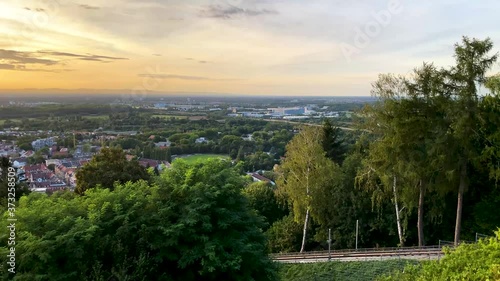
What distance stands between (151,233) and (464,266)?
283 inches

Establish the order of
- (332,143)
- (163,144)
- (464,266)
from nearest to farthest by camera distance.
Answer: (464,266) → (332,143) → (163,144)

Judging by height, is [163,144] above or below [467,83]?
below

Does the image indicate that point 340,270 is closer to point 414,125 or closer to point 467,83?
point 414,125

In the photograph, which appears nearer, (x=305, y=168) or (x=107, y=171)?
(x=107, y=171)

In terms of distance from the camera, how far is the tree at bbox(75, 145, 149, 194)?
16750mm

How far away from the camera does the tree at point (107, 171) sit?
16.8 m

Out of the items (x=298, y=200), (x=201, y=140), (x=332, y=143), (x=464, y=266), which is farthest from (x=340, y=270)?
(x=201, y=140)

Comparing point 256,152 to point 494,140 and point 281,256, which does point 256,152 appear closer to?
point 281,256

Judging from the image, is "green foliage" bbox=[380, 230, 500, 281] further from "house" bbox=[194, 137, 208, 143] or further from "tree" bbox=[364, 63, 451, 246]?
"house" bbox=[194, 137, 208, 143]

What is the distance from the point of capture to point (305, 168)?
2014 centimetres

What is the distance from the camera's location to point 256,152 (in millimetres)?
43344

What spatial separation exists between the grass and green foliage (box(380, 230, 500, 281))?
6541 millimetres

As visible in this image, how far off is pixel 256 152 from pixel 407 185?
27.2 meters

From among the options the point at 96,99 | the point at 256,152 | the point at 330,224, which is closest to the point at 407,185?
the point at 330,224
